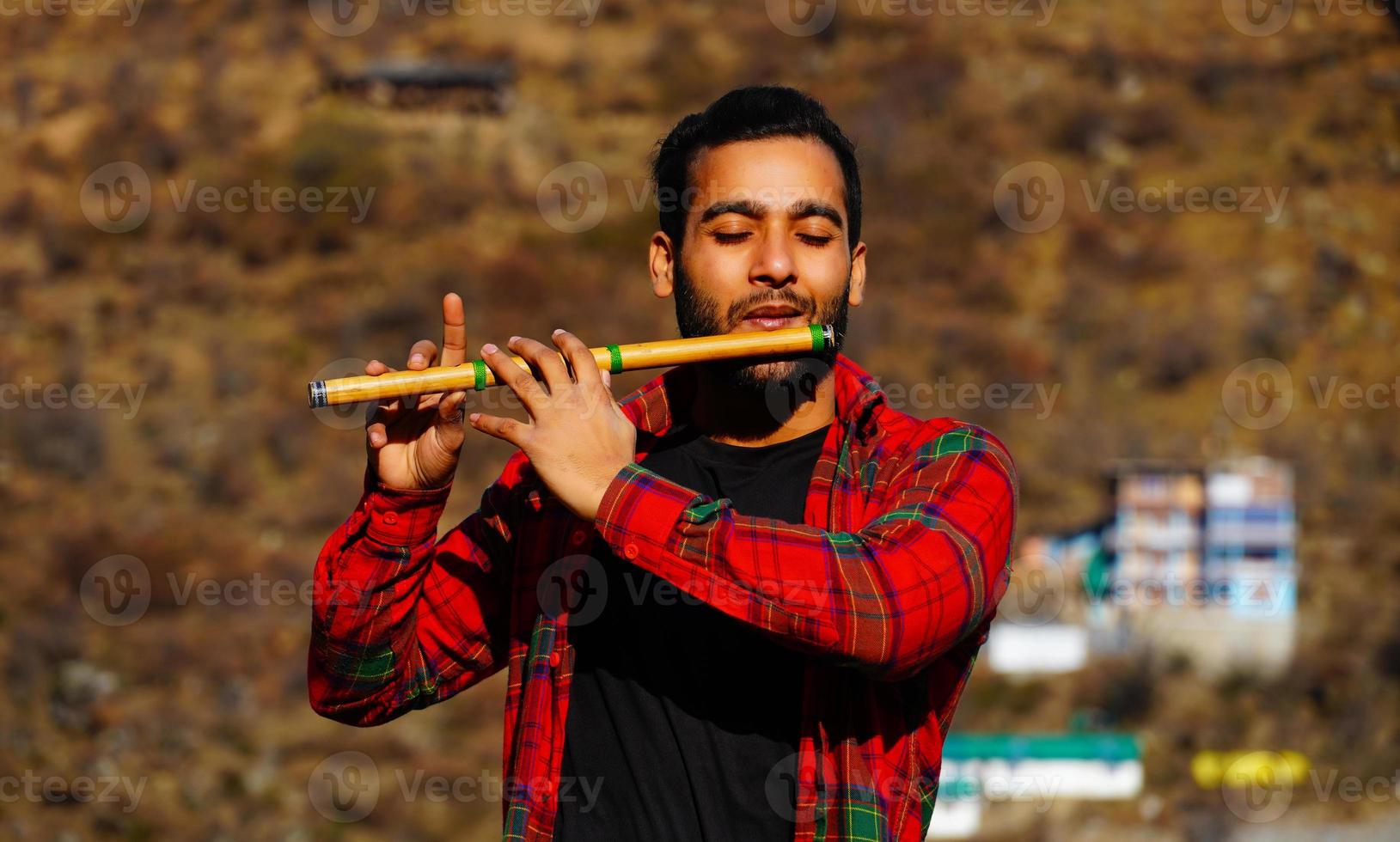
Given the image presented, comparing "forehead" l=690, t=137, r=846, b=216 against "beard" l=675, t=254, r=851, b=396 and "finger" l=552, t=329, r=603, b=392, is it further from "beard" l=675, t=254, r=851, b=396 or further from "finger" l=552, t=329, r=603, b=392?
"finger" l=552, t=329, r=603, b=392

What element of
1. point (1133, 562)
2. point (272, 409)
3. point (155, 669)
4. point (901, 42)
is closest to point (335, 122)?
point (272, 409)

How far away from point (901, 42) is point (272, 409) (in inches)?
462

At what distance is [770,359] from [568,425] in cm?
45

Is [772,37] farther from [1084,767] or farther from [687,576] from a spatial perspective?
[687,576]

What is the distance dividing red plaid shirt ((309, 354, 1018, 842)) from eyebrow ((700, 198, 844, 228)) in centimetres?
22

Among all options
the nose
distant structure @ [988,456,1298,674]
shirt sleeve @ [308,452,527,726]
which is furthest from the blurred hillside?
the nose

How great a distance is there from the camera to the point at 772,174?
214 cm

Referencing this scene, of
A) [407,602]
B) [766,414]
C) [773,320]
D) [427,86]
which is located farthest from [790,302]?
[427,86]

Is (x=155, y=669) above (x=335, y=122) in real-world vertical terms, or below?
below

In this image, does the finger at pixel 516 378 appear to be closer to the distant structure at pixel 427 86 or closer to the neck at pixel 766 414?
the neck at pixel 766 414

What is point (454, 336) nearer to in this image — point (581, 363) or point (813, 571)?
point (581, 363)

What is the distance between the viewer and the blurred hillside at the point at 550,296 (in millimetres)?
10984

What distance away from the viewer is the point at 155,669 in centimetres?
1120

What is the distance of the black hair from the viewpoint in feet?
7.22
